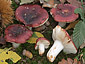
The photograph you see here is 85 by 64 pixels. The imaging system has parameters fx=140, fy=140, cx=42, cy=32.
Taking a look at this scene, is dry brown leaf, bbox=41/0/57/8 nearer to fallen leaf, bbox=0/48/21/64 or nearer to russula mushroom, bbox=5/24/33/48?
russula mushroom, bbox=5/24/33/48

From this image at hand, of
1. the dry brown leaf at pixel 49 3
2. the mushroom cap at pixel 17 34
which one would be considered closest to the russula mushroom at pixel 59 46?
the mushroom cap at pixel 17 34

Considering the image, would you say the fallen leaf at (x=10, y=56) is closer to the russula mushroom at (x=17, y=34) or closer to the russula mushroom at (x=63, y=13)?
the russula mushroom at (x=17, y=34)

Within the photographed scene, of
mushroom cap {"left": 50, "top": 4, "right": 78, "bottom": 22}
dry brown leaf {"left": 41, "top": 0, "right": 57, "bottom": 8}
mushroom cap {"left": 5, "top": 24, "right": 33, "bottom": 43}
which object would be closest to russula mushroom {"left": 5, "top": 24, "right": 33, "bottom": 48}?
mushroom cap {"left": 5, "top": 24, "right": 33, "bottom": 43}

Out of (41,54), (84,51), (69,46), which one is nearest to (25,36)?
(41,54)

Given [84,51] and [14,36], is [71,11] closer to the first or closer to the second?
[84,51]

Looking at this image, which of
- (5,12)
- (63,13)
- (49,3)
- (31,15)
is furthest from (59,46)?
(5,12)
